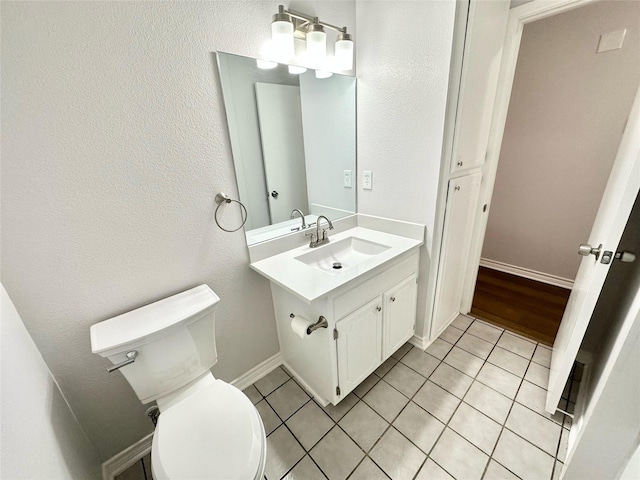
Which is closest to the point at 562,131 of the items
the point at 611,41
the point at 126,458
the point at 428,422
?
the point at 611,41

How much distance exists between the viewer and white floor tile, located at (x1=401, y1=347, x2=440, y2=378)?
168 centimetres

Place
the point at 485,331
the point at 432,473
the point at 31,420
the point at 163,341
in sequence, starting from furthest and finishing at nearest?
the point at 485,331 → the point at 432,473 → the point at 163,341 → the point at 31,420

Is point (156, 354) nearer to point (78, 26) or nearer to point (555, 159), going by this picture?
point (78, 26)

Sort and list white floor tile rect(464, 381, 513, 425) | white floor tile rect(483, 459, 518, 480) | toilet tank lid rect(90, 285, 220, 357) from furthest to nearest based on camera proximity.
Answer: white floor tile rect(464, 381, 513, 425) → white floor tile rect(483, 459, 518, 480) → toilet tank lid rect(90, 285, 220, 357)

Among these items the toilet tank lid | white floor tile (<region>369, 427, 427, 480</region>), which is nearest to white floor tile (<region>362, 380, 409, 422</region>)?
white floor tile (<region>369, 427, 427, 480</region>)

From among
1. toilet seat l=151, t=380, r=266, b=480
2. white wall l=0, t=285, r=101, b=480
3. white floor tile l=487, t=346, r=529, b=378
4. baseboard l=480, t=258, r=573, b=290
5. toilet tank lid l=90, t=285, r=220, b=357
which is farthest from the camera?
baseboard l=480, t=258, r=573, b=290

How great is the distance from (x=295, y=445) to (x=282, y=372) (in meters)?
0.47

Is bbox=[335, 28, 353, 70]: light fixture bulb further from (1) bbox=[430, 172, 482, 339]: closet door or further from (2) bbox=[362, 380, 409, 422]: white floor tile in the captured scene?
(2) bbox=[362, 380, 409, 422]: white floor tile

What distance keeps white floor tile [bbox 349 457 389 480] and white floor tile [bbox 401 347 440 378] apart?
63cm

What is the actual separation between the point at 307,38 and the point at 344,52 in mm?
236

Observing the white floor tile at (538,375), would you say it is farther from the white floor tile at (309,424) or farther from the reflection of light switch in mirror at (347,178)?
the reflection of light switch in mirror at (347,178)

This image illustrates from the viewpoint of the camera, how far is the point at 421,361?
175 cm

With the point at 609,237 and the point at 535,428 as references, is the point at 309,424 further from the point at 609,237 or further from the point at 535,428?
the point at 609,237

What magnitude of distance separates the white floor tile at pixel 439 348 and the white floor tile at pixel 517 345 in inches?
14.0
